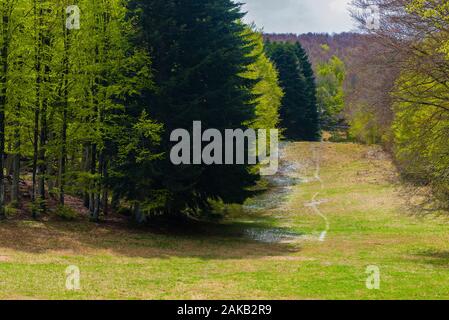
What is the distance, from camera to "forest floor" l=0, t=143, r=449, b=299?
1250 centimetres

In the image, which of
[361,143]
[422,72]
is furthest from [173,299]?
[361,143]

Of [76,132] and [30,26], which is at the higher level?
[30,26]

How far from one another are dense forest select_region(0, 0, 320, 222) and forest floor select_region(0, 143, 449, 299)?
2192 mm

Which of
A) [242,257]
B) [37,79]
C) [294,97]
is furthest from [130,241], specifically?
[294,97]

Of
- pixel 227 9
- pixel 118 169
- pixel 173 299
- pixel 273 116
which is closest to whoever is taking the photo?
pixel 173 299

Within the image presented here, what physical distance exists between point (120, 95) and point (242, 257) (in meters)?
9.98

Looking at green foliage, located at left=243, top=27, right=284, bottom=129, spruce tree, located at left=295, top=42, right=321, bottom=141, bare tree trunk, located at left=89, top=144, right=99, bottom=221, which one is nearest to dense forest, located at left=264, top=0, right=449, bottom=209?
bare tree trunk, located at left=89, top=144, right=99, bottom=221

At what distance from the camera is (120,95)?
24.6 meters

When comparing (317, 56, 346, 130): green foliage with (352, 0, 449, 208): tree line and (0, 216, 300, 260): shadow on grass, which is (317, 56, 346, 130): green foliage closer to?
(0, 216, 300, 260): shadow on grass

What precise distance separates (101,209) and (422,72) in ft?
57.9

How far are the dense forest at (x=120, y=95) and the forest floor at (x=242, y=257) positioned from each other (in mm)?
2192

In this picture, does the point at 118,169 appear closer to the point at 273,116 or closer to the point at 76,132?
the point at 76,132

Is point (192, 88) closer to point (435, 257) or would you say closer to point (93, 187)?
point (93, 187)
